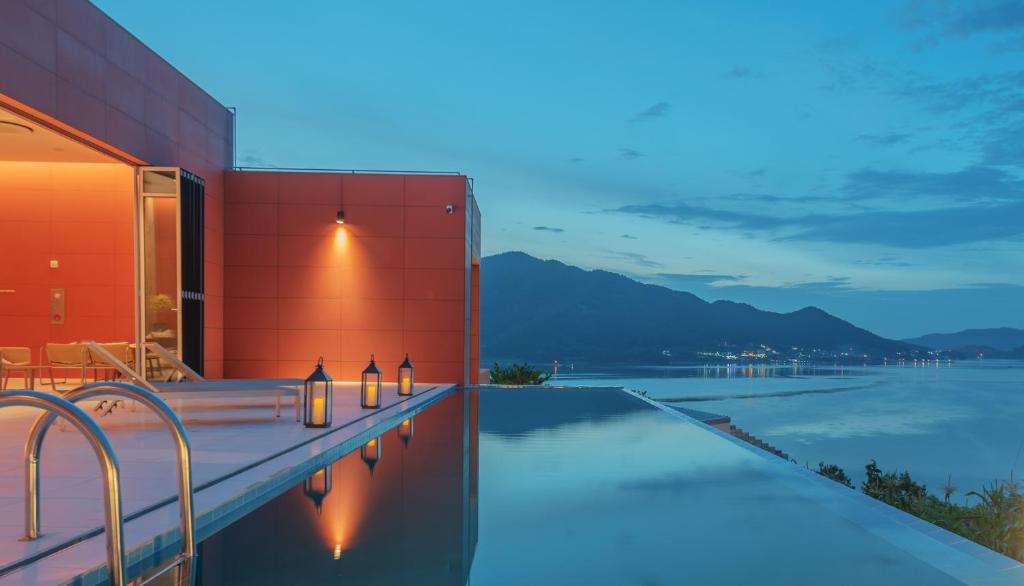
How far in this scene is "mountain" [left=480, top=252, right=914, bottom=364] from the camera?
249 ft

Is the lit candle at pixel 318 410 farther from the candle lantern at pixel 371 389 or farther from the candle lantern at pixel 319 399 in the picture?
the candle lantern at pixel 371 389

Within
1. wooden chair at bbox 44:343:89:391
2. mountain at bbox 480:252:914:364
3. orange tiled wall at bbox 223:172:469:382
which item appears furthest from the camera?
mountain at bbox 480:252:914:364

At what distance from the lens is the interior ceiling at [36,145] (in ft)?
27.7

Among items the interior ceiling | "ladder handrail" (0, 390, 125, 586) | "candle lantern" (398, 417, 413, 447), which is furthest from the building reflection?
the interior ceiling

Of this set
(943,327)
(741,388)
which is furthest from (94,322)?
(943,327)

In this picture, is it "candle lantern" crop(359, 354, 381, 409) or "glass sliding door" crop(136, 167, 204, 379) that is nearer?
"candle lantern" crop(359, 354, 381, 409)

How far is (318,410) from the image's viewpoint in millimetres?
6879

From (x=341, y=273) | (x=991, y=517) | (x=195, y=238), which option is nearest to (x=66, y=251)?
(x=195, y=238)

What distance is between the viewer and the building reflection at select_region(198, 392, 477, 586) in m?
2.91

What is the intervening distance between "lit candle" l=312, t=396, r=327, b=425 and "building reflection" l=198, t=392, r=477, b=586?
1.33 meters

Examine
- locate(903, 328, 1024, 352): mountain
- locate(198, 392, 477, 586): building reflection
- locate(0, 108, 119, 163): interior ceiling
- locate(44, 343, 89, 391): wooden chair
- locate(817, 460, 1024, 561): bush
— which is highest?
locate(0, 108, 119, 163): interior ceiling

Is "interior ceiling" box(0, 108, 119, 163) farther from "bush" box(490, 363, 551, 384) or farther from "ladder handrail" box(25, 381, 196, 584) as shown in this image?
"bush" box(490, 363, 551, 384)

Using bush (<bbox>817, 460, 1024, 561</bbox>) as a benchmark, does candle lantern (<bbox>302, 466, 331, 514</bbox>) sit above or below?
above

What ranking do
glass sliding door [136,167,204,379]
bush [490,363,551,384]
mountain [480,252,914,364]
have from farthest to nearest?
mountain [480,252,914,364], bush [490,363,551,384], glass sliding door [136,167,204,379]
